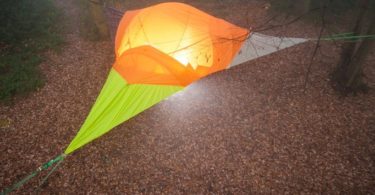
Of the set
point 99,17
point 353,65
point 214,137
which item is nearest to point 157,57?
point 214,137

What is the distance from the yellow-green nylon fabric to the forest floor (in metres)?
0.80

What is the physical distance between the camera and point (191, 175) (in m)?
4.68

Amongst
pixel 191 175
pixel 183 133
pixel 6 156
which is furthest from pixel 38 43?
pixel 191 175

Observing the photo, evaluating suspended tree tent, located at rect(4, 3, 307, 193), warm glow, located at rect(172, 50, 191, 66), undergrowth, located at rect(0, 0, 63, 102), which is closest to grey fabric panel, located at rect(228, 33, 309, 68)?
suspended tree tent, located at rect(4, 3, 307, 193)

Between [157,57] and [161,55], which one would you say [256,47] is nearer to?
[161,55]

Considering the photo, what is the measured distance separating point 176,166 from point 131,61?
2.45 meters

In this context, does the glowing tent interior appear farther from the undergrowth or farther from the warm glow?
the undergrowth

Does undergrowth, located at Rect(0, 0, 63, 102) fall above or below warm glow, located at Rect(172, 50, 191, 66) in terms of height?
below

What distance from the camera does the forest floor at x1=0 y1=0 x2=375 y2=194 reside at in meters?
4.55

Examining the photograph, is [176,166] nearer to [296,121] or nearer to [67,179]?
[67,179]

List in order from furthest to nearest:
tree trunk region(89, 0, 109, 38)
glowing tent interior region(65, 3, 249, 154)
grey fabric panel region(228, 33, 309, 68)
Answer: tree trunk region(89, 0, 109, 38), grey fabric panel region(228, 33, 309, 68), glowing tent interior region(65, 3, 249, 154)

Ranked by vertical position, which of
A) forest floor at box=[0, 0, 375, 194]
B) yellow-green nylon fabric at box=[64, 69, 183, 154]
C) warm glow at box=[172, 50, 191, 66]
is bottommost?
forest floor at box=[0, 0, 375, 194]

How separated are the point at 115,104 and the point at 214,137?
216 centimetres

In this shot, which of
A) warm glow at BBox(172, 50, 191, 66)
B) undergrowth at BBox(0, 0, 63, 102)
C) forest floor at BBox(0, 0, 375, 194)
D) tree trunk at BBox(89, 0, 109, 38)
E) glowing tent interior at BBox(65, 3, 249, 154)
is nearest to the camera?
forest floor at BBox(0, 0, 375, 194)
